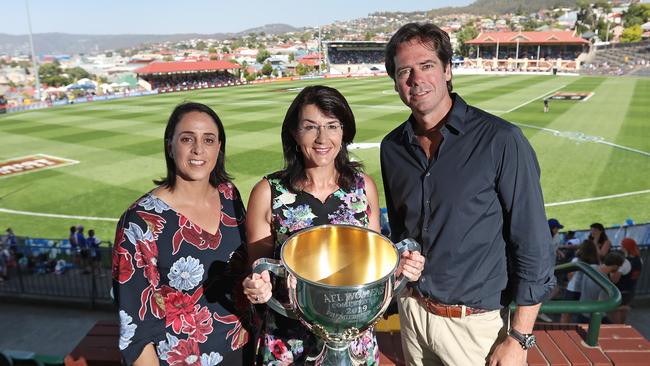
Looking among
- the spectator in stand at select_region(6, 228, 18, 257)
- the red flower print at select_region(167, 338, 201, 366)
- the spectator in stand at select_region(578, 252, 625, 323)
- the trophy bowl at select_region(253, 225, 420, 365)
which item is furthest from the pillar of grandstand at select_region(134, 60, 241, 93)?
the trophy bowl at select_region(253, 225, 420, 365)

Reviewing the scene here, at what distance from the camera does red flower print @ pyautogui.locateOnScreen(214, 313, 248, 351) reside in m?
2.04

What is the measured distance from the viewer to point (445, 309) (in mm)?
2076

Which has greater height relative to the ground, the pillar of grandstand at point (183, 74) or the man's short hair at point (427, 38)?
the man's short hair at point (427, 38)

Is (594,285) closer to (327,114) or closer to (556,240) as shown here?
(556,240)

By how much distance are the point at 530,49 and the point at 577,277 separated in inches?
3047

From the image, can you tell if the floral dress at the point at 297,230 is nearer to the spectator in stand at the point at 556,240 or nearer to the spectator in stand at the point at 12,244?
the spectator in stand at the point at 556,240

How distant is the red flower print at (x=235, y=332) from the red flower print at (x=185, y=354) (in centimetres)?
14

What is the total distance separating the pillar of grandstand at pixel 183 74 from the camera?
5750cm

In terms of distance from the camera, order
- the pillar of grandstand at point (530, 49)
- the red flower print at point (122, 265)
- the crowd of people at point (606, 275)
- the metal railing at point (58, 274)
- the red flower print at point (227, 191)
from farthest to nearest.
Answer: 1. the pillar of grandstand at point (530, 49)
2. the metal railing at point (58, 274)
3. the crowd of people at point (606, 275)
4. the red flower print at point (227, 191)
5. the red flower print at point (122, 265)

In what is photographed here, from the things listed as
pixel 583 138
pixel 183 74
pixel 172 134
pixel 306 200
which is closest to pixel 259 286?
pixel 306 200

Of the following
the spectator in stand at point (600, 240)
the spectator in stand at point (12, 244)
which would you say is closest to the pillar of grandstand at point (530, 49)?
the spectator in stand at point (600, 240)

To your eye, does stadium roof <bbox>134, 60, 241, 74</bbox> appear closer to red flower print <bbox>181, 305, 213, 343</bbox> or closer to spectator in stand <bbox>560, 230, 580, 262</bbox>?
spectator in stand <bbox>560, 230, 580, 262</bbox>

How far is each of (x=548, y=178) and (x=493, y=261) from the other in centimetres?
1277

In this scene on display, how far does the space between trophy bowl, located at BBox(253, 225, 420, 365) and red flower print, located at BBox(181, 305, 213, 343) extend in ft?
1.81
